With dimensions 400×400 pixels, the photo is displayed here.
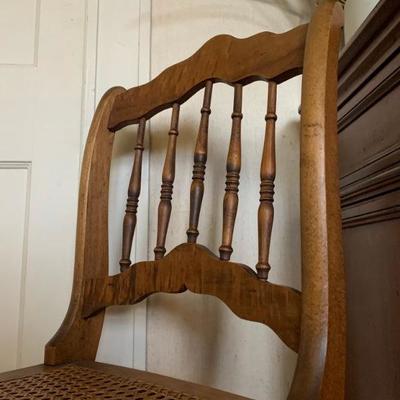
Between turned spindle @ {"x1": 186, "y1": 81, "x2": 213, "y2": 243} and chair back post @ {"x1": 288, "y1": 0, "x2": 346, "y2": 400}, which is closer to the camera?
chair back post @ {"x1": 288, "y1": 0, "x2": 346, "y2": 400}

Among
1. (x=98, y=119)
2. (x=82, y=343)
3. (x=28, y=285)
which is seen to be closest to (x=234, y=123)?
(x=98, y=119)

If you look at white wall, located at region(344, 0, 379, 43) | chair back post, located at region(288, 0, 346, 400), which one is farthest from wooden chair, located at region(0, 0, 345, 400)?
white wall, located at region(344, 0, 379, 43)

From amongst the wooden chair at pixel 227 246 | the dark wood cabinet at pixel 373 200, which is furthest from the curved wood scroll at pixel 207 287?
the dark wood cabinet at pixel 373 200

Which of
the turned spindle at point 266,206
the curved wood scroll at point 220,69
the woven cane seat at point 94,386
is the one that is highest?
the curved wood scroll at point 220,69

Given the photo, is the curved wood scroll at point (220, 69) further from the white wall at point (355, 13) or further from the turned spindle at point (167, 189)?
the white wall at point (355, 13)

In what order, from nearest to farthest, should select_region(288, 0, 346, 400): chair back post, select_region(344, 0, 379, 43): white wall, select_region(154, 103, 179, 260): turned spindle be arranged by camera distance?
select_region(288, 0, 346, 400): chair back post
select_region(154, 103, 179, 260): turned spindle
select_region(344, 0, 379, 43): white wall

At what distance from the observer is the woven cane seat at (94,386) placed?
45cm

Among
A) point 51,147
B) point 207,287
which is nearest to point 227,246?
point 207,287

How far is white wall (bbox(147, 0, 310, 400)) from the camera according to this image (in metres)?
0.73

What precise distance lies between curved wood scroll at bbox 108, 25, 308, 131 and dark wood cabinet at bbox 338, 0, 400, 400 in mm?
106

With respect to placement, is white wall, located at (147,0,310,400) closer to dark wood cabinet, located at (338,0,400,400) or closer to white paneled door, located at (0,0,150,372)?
white paneled door, located at (0,0,150,372)

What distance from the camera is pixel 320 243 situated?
364 mm

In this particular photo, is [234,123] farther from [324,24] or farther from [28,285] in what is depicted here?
[28,285]

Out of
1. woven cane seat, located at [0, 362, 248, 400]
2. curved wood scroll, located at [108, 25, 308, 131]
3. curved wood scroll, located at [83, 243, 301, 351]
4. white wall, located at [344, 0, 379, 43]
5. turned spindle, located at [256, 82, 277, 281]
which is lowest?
woven cane seat, located at [0, 362, 248, 400]
